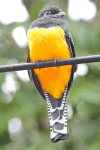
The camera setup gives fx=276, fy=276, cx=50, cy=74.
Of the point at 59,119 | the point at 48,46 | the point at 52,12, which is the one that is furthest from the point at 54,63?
the point at 52,12


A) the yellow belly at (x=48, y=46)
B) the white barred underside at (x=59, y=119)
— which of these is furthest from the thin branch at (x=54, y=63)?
the white barred underside at (x=59, y=119)

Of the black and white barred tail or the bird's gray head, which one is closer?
the black and white barred tail

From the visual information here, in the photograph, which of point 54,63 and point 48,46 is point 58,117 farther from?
point 54,63

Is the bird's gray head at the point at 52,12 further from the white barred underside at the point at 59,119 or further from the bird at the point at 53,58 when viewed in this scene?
the white barred underside at the point at 59,119

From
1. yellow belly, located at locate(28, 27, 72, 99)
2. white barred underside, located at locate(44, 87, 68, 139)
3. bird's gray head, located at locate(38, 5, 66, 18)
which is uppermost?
bird's gray head, located at locate(38, 5, 66, 18)

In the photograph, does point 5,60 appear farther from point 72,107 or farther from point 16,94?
point 72,107

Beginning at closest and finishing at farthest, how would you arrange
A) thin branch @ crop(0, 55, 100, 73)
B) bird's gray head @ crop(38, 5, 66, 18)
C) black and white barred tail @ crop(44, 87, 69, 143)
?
thin branch @ crop(0, 55, 100, 73) < black and white barred tail @ crop(44, 87, 69, 143) < bird's gray head @ crop(38, 5, 66, 18)

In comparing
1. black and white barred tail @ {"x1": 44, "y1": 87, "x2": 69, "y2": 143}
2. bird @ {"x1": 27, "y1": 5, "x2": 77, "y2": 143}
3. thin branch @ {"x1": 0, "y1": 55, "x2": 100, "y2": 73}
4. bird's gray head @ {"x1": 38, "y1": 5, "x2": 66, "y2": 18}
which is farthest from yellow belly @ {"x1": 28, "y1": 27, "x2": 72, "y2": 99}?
thin branch @ {"x1": 0, "y1": 55, "x2": 100, "y2": 73}

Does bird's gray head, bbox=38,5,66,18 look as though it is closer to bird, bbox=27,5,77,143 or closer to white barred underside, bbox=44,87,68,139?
bird, bbox=27,5,77,143

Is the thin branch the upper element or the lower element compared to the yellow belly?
lower
